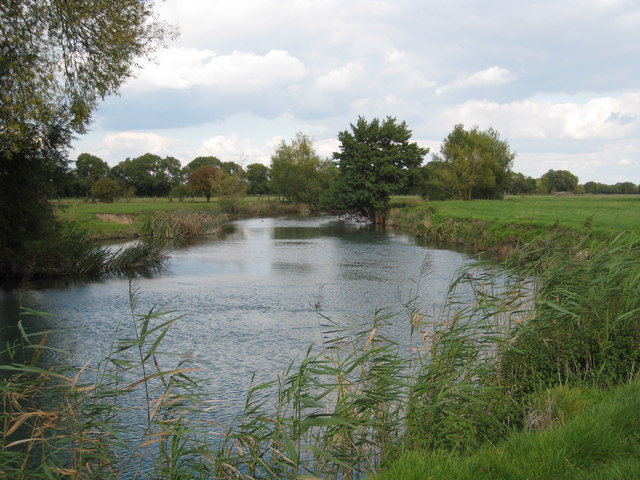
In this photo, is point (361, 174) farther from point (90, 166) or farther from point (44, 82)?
point (90, 166)

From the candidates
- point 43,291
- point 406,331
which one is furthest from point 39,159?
point 406,331

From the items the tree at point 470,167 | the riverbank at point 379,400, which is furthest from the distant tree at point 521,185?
the riverbank at point 379,400

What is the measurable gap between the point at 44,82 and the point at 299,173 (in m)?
63.1

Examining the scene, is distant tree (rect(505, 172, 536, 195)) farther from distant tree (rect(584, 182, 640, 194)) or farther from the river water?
the river water

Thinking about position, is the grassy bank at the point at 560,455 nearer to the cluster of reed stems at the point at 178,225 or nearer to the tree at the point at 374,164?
the cluster of reed stems at the point at 178,225

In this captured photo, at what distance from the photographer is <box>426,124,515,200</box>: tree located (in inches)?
2320

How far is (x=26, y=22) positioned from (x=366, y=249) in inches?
754

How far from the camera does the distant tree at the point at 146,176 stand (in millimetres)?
95938

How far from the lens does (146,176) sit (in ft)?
319

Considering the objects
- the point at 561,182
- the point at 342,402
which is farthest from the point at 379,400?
the point at 561,182

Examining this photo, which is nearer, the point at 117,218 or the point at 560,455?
the point at 560,455

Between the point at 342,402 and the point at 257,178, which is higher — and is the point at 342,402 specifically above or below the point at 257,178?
below

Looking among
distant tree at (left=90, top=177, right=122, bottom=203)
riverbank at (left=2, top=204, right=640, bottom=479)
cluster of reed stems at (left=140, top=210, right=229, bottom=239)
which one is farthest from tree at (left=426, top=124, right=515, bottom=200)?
riverbank at (left=2, top=204, right=640, bottom=479)

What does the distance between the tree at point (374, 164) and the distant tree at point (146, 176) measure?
5211 cm
